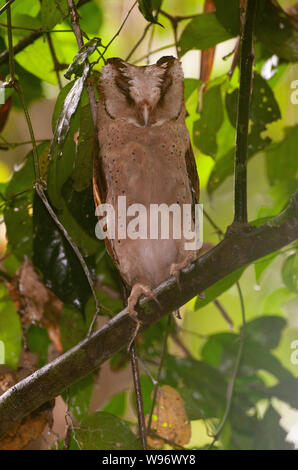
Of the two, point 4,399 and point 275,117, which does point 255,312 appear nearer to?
point 275,117

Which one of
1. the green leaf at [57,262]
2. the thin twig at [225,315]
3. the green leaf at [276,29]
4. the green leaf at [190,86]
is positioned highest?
the green leaf at [276,29]

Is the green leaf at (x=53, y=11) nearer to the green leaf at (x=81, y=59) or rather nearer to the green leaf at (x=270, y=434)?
the green leaf at (x=81, y=59)

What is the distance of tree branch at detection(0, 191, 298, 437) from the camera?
1.72 ft

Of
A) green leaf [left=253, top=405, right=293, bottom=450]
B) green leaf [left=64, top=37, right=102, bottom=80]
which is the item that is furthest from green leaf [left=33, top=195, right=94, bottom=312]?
green leaf [left=253, top=405, right=293, bottom=450]

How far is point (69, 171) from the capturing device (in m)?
0.61

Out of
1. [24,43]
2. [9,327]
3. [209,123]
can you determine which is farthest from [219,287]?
[24,43]

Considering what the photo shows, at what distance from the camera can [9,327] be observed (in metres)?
0.79

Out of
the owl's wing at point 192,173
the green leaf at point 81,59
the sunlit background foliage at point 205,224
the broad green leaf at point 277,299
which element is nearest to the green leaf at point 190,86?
the sunlit background foliage at point 205,224

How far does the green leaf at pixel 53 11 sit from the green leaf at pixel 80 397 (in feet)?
1.57

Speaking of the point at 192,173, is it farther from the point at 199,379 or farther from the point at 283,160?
the point at 199,379

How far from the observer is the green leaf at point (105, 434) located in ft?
2.18

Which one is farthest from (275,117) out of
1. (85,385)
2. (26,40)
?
(85,385)

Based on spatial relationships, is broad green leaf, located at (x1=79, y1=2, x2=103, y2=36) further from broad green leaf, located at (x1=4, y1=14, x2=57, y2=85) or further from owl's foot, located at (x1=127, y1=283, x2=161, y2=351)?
owl's foot, located at (x1=127, y1=283, x2=161, y2=351)

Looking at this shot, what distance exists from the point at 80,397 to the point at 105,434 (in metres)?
0.09
